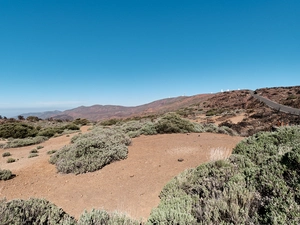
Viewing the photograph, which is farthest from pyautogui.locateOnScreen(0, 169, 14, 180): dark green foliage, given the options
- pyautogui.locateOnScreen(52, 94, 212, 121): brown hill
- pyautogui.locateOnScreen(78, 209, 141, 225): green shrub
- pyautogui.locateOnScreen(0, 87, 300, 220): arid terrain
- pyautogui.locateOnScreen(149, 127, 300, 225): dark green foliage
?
pyautogui.locateOnScreen(52, 94, 212, 121): brown hill

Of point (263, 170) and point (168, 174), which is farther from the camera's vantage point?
point (168, 174)

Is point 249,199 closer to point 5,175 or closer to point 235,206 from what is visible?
point 235,206

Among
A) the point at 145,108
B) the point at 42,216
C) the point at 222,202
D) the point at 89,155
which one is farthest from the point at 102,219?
the point at 145,108

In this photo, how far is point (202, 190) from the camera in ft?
11.7

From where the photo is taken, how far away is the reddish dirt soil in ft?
15.1

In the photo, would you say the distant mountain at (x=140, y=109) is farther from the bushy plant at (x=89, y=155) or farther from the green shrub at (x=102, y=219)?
the green shrub at (x=102, y=219)

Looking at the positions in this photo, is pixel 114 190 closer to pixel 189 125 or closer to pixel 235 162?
pixel 235 162

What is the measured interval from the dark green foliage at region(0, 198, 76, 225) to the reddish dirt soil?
4.67 ft

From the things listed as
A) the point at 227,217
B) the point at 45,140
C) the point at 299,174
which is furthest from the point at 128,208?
the point at 45,140

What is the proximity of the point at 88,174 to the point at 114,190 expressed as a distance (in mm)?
1693

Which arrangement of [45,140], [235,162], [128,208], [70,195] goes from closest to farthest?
[128,208] < [235,162] < [70,195] < [45,140]

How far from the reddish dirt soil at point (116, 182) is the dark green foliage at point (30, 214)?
1424 mm

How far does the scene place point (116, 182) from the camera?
5.72 meters

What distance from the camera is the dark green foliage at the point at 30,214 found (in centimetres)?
254
